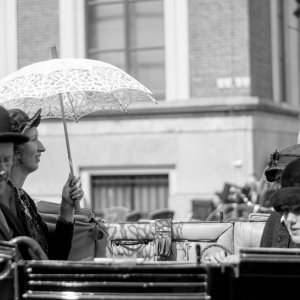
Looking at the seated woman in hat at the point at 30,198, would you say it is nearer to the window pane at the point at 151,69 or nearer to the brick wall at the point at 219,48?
the brick wall at the point at 219,48

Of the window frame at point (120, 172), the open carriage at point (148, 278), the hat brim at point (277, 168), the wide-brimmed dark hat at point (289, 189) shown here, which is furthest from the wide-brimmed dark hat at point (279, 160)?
the window frame at point (120, 172)

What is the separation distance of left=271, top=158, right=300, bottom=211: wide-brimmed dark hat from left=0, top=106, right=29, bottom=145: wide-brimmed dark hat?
3.76ft

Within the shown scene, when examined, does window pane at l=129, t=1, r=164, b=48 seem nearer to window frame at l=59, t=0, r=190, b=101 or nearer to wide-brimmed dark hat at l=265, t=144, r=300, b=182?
window frame at l=59, t=0, r=190, b=101

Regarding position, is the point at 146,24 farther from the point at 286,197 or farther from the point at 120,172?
the point at 286,197

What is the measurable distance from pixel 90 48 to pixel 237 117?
349 cm

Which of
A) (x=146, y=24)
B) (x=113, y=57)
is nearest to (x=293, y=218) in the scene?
(x=146, y=24)

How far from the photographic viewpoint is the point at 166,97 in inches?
682

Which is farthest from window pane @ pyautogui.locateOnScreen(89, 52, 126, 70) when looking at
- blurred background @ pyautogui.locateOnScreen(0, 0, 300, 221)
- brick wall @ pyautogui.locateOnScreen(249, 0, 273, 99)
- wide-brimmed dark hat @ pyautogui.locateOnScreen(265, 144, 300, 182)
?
wide-brimmed dark hat @ pyautogui.locateOnScreen(265, 144, 300, 182)

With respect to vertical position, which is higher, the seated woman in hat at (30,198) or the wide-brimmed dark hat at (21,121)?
the wide-brimmed dark hat at (21,121)

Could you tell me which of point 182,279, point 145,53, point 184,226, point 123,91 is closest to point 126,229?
point 184,226

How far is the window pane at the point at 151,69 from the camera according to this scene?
17.7 m

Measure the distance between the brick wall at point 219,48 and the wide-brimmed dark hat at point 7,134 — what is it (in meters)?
13.0

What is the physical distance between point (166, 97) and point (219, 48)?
1385 mm

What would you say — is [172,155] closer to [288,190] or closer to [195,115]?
[195,115]
